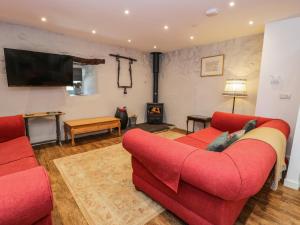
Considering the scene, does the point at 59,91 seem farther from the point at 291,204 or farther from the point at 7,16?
the point at 291,204

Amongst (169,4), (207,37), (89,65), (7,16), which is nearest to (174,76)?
(207,37)

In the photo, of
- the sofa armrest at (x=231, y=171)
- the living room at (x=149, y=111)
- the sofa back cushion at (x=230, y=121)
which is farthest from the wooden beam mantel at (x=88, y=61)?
the sofa armrest at (x=231, y=171)

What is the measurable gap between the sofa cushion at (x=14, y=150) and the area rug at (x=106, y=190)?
639 millimetres

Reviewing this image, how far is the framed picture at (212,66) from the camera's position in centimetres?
414

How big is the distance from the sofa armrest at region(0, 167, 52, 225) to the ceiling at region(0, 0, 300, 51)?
2385 mm

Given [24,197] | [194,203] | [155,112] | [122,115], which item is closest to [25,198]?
[24,197]

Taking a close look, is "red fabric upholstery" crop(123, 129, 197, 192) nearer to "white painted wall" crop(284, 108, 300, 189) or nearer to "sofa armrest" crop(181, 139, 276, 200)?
"sofa armrest" crop(181, 139, 276, 200)

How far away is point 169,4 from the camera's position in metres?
2.35

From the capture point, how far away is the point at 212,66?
4.30 m

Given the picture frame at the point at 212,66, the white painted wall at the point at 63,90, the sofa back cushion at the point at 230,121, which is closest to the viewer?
the sofa back cushion at the point at 230,121

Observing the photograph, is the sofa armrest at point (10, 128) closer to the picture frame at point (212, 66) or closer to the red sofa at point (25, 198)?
the red sofa at point (25, 198)

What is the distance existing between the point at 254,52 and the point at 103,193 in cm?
399

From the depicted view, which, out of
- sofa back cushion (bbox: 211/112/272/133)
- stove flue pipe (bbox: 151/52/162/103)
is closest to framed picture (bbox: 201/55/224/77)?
sofa back cushion (bbox: 211/112/272/133)

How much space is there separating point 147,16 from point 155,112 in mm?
3211
